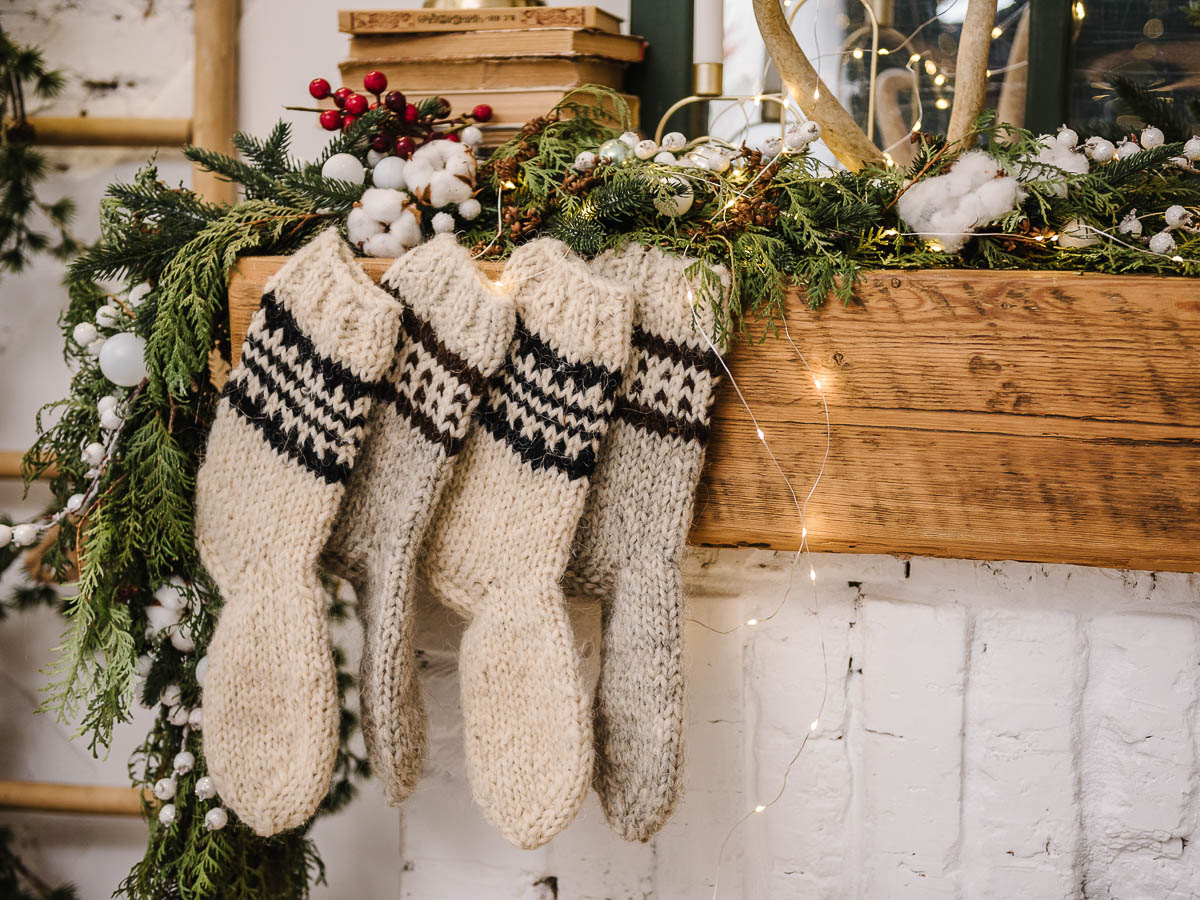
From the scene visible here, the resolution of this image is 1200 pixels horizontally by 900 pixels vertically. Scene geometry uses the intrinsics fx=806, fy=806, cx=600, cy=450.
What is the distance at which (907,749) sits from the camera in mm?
896

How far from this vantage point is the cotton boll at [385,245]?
2.72ft

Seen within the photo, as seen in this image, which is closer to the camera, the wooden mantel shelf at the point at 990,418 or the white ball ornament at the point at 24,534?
the wooden mantel shelf at the point at 990,418

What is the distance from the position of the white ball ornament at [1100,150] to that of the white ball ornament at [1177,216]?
8cm

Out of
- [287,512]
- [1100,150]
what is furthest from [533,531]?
[1100,150]

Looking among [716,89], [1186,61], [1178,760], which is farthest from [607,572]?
[1186,61]

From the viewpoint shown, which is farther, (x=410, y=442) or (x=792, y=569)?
(x=792, y=569)

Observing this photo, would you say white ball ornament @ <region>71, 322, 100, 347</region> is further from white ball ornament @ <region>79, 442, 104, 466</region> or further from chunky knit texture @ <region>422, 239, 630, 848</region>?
chunky knit texture @ <region>422, 239, 630, 848</region>

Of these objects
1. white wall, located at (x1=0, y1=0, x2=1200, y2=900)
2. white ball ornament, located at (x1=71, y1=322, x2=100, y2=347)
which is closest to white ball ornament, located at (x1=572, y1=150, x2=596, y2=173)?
white wall, located at (x1=0, y1=0, x2=1200, y2=900)

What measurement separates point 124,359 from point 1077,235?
0.95 metres

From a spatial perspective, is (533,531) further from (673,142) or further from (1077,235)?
(1077,235)

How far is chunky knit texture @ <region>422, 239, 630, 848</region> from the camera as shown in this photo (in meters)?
0.74

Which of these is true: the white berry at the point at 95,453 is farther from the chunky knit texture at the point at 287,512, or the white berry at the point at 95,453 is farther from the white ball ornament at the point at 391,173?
the white ball ornament at the point at 391,173

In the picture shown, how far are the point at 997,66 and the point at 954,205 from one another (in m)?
0.45

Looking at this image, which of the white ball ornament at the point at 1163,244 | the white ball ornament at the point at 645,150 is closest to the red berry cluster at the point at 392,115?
the white ball ornament at the point at 645,150
